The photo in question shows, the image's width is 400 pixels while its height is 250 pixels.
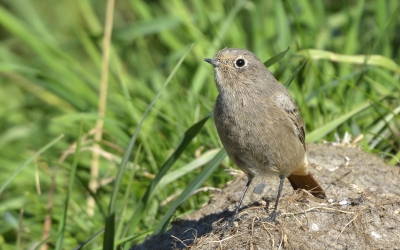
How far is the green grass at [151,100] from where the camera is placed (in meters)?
5.15

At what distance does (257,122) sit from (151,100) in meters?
2.81

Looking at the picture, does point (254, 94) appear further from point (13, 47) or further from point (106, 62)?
point (13, 47)

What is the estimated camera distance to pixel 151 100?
688 centimetres

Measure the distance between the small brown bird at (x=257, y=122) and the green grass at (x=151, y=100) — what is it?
217 millimetres

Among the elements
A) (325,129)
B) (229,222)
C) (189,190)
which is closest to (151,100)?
(325,129)

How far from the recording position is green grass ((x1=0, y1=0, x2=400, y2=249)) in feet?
16.9

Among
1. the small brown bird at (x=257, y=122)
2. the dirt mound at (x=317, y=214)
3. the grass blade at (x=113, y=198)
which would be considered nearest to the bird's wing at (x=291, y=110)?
the small brown bird at (x=257, y=122)

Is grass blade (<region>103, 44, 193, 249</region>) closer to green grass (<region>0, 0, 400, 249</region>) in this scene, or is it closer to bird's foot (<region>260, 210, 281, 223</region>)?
green grass (<region>0, 0, 400, 249</region>)

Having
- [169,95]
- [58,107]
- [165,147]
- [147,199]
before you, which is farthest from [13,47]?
[147,199]

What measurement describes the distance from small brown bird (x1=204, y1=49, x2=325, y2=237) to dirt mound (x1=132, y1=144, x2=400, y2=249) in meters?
0.18

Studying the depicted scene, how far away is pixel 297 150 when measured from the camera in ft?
14.4

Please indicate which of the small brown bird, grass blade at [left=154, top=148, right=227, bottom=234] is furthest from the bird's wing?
grass blade at [left=154, top=148, right=227, bottom=234]

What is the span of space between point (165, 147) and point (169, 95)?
2.71ft

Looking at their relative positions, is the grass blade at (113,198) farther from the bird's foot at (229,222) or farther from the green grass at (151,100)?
the bird's foot at (229,222)
